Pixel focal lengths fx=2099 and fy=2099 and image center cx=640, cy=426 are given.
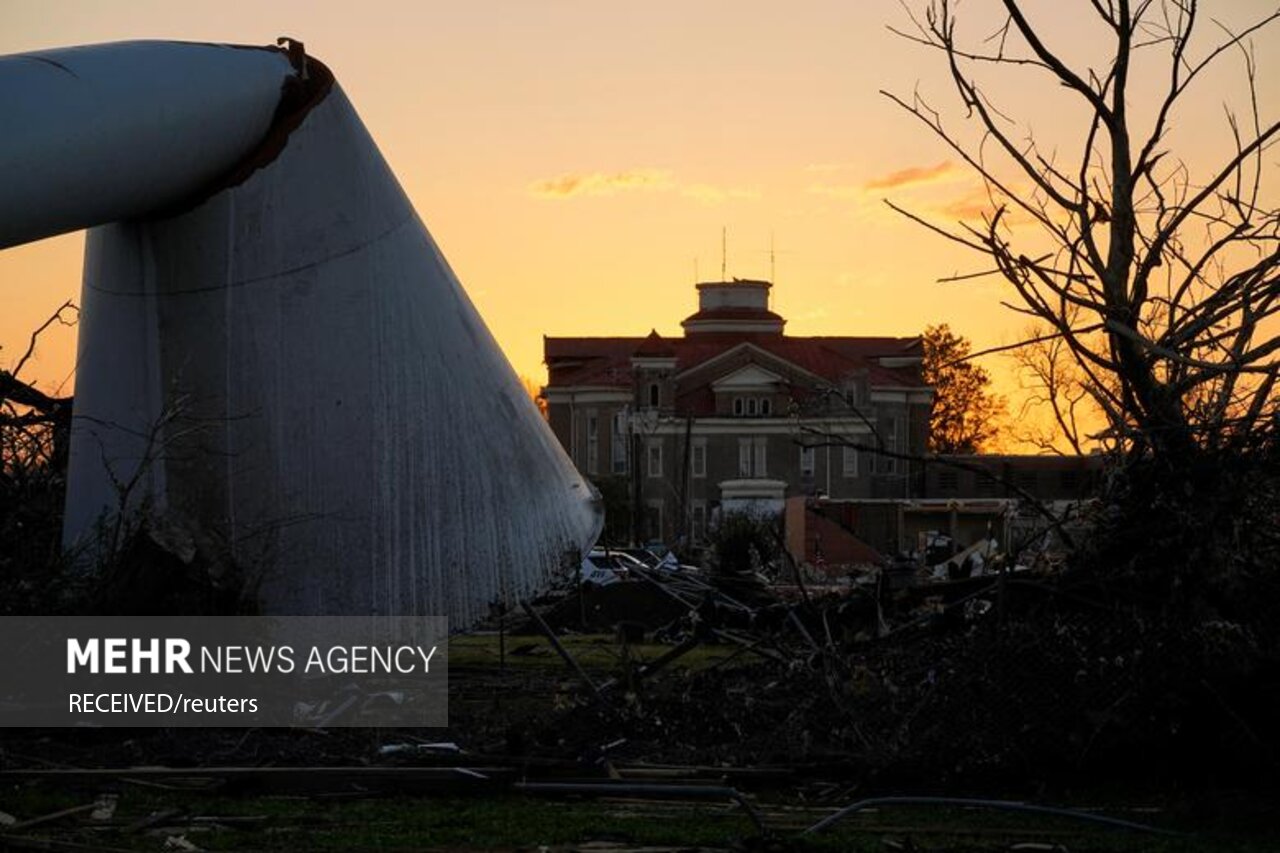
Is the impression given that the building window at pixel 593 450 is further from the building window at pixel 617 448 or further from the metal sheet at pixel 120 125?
the metal sheet at pixel 120 125

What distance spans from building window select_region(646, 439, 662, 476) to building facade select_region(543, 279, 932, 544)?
1.6 inches

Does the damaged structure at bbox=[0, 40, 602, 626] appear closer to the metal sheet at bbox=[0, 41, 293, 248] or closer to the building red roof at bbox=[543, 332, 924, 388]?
the metal sheet at bbox=[0, 41, 293, 248]

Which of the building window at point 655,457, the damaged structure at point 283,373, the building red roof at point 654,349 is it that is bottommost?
the damaged structure at point 283,373

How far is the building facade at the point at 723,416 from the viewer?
86.1m

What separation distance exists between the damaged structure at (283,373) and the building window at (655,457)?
7261 cm

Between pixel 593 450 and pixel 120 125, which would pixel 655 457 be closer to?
pixel 593 450

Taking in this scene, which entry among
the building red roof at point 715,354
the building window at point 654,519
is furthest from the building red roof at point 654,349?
the building window at point 654,519

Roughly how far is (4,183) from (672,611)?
51.2ft

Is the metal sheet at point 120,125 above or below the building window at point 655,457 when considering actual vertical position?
below

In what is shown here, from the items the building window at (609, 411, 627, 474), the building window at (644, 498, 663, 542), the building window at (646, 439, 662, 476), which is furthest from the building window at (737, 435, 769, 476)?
the building window at (609, 411, 627, 474)

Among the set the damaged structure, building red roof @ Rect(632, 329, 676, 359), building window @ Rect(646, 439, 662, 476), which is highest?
building red roof @ Rect(632, 329, 676, 359)

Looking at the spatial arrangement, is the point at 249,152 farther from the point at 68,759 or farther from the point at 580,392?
the point at 580,392

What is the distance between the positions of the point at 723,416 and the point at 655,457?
11.2ft

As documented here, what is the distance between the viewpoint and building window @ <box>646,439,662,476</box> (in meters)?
86.8
